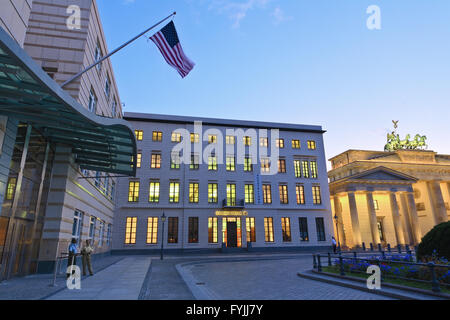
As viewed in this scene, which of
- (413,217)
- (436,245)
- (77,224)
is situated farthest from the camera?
(413,217)

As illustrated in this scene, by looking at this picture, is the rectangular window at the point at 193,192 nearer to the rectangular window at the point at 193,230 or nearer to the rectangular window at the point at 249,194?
the rectangular window at the point at 193,230

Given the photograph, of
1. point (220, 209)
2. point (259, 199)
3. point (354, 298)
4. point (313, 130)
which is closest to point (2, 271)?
point (354, 298)

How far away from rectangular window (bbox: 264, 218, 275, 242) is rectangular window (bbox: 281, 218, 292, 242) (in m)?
1.48

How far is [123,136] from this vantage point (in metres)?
11.4

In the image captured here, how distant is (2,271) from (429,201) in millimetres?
54282

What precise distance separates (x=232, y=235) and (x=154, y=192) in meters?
10.3

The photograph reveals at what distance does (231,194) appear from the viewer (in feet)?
107

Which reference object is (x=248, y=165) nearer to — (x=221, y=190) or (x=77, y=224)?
(x=221, y=190)

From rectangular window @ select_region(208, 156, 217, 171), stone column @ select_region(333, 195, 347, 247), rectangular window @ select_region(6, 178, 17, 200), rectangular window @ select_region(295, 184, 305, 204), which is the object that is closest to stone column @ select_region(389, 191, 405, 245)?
stone column @ select_region(333, 195, 347, 247)

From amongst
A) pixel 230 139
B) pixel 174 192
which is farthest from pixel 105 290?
pixel 230 139

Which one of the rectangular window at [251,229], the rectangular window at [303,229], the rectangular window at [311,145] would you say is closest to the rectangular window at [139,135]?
the rectangular window at [251,229]

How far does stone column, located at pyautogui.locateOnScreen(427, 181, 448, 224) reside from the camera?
42.4 metres

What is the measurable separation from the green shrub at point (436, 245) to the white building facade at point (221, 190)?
2164 centimetres

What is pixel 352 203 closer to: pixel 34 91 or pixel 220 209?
pixel 220 209
